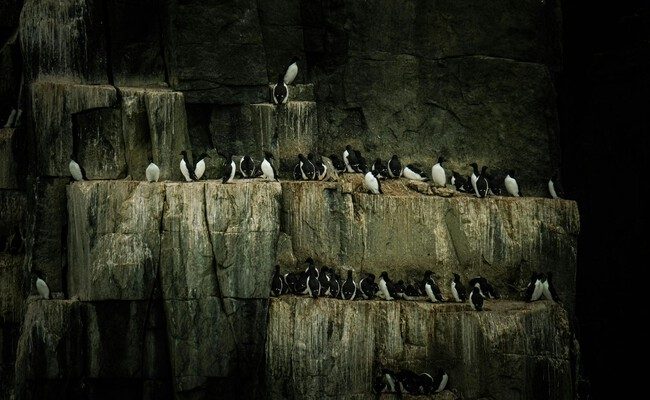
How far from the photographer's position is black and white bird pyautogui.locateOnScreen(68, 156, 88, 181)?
16.8 metres

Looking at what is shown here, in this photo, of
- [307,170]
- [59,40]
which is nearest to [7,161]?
[59,40]

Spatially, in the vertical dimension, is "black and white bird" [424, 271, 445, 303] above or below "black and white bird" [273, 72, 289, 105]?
below

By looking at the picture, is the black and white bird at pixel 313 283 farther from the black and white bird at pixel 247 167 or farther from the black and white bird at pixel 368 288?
the black and white bird at pixel 247 167

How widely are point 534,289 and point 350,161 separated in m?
4.29

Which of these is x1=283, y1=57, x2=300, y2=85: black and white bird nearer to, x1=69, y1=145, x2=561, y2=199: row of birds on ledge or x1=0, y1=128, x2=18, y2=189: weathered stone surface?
x1=69, y1=145, x2=561, y2=199: row of birds on ledge

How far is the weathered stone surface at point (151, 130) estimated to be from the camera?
17.6 meters

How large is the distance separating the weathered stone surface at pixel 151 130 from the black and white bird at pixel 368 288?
391 cm

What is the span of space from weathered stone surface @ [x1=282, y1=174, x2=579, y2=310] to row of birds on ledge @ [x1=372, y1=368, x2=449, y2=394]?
2.26 meters

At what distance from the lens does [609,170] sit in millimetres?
23484

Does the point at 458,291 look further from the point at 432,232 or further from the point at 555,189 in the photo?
the point at 555,189

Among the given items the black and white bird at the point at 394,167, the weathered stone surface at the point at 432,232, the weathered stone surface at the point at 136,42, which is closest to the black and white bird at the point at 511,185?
the weathered stone surface at the point at 432,232

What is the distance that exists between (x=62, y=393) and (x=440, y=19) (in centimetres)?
1059

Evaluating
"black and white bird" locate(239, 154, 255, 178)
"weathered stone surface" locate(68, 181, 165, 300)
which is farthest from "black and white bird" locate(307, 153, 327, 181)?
"weathered stone surface" locate(68, 181, 165, 300)

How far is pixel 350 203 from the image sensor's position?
1756 cm
